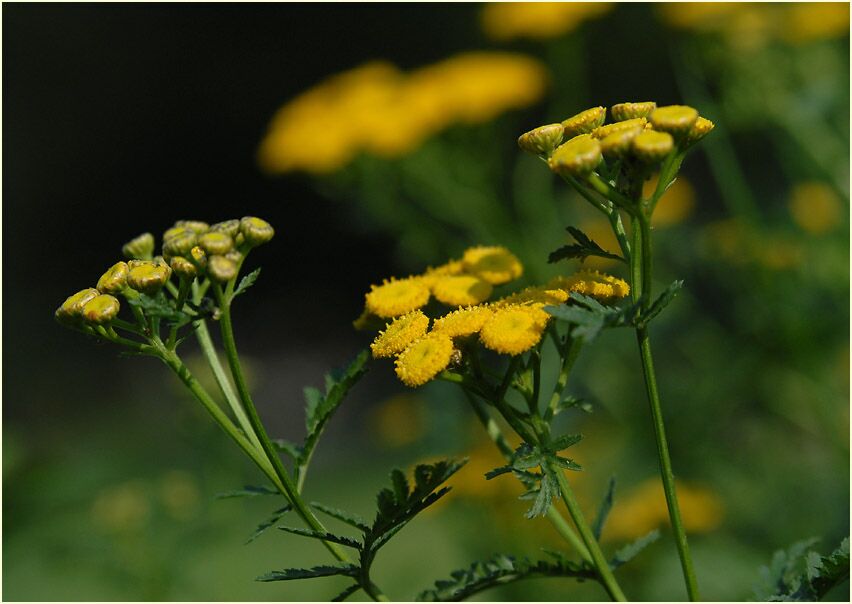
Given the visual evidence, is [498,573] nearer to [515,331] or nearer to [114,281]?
[515,331]

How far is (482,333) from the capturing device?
4.78 ft

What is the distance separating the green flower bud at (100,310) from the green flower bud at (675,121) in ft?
2.73

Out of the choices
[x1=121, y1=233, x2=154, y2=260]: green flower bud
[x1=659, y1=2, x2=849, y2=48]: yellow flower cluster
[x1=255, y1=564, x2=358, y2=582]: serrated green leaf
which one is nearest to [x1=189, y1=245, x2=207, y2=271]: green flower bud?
[x1=121, y1=233, x2=154, y2=260]: green flower bud

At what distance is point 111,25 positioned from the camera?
1034cm

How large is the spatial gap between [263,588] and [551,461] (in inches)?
115

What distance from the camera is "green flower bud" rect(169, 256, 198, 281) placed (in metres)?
1.47

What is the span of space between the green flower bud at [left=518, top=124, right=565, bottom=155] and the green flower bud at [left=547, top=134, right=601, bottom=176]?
0.38 feet

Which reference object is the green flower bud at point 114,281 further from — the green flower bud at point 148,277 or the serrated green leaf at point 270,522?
the serrated green leaf at point 270,522

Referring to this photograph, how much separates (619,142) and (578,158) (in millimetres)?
62

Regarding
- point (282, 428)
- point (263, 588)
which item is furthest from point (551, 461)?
point (282, 428)

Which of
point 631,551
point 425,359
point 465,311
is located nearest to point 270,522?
point 425,359

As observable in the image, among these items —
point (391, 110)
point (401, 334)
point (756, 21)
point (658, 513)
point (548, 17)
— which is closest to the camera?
point (401, 334)

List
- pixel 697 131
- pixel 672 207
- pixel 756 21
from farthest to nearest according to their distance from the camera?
pixel 672 207
pixel 756 21
pixel 697 131

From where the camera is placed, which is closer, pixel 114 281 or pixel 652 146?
pixel 652 146
